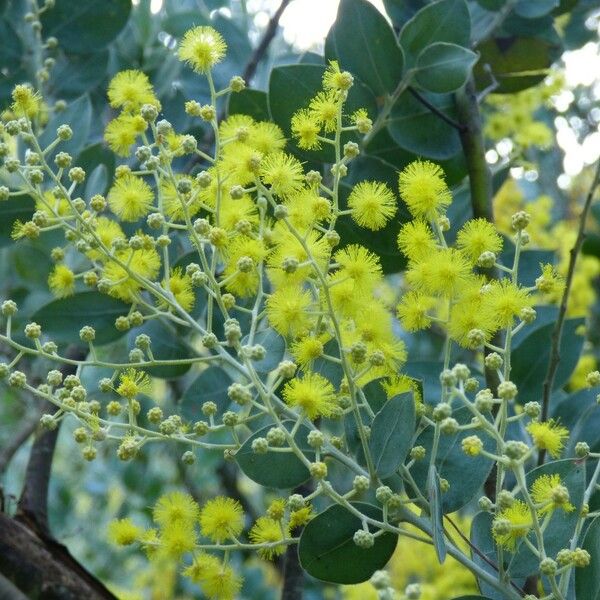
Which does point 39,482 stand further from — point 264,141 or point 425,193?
point 425,193

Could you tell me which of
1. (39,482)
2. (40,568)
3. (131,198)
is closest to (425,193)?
(131,198)

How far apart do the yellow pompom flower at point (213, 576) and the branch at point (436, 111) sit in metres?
0.95

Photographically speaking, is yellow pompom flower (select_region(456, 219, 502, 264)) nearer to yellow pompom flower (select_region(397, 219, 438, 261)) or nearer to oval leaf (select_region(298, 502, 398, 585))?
yellow pompom flower (select_region(397, 219, 438, 261))

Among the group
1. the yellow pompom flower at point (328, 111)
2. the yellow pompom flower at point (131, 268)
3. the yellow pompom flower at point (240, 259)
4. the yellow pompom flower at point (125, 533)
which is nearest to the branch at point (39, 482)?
the yellow pompom flower at point (125, 533)

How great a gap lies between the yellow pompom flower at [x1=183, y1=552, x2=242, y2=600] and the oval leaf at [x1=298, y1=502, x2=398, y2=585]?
101mm

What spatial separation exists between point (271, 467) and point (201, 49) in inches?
23.8

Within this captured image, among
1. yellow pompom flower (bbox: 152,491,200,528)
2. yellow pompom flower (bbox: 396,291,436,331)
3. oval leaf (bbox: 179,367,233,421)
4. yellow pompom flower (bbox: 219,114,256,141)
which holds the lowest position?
oval leaf (bbox: 179,367,233,421)

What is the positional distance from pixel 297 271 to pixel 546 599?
1.64 feet

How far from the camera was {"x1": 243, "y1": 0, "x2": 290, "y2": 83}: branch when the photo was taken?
235 cm

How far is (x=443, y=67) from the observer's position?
1806 millimetres

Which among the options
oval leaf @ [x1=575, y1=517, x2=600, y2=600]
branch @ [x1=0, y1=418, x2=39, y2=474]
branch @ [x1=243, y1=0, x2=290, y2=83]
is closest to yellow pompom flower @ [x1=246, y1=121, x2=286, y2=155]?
oval leaf @ [x1=575, y1=517, x2=600, y2=600]

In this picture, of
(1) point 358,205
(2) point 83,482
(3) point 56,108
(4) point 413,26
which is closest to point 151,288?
(1) point 358,205

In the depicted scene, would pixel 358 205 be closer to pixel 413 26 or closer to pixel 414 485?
pixel 414 485

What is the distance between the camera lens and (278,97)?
1.77 meters
